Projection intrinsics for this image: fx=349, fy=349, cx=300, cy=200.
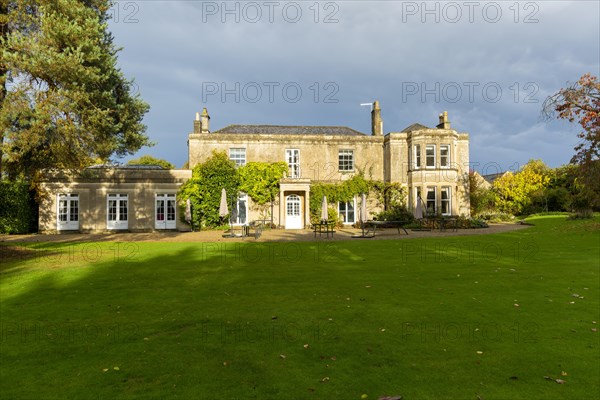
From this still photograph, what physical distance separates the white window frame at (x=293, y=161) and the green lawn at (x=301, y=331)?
19.7 m

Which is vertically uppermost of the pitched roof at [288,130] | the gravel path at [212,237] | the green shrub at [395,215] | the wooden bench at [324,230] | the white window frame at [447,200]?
the pitched roof at [288,130]

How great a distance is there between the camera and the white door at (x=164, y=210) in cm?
2673

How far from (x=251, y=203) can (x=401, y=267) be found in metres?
19.3

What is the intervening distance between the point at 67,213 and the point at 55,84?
15.8 m

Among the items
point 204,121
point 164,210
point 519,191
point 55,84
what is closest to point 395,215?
point 204,121

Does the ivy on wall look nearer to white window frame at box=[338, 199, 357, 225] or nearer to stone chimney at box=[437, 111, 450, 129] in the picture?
white window frame at box=[338, 199, 357, 225]

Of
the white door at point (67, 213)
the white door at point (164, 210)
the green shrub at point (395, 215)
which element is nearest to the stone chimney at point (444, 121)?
the green shrub at point (395, 215)

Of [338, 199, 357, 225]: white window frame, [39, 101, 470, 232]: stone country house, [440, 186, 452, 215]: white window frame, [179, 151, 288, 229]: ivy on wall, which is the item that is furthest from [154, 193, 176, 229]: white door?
[440, 186, 452, 215]: white window frame

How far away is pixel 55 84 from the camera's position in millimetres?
13555

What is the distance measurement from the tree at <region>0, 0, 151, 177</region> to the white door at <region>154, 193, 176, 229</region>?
453 inches

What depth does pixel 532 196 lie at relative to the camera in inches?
1604

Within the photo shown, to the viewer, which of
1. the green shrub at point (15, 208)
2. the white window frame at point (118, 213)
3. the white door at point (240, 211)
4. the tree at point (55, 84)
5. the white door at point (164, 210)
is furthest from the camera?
the white door at point (240, 211)

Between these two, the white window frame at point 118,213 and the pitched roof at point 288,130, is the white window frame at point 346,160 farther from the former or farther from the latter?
the white window frame at point 118,213

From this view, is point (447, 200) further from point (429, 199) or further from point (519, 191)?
point (519, 191)
